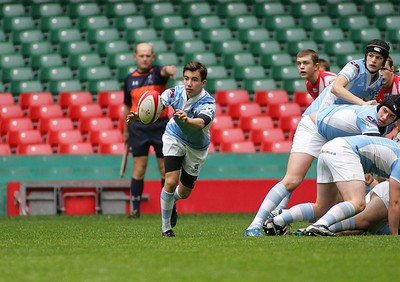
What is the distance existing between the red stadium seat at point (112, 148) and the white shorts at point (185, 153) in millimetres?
6483

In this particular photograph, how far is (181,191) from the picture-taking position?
382 inches

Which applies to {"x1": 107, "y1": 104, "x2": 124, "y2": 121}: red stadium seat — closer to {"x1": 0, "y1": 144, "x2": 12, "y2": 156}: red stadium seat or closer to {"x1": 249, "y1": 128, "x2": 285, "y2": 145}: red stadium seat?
{"x1": 0, "y1": 144, "x2": 12, "y2": 156}: red stadium seat

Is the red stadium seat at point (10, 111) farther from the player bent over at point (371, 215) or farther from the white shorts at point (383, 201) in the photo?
the player bent over at point (371, 215)

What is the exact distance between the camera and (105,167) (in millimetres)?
14812

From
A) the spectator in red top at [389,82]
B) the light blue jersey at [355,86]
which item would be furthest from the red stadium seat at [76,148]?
the light blue jersey at [355,86]

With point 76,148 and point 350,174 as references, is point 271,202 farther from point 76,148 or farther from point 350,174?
point 76,148

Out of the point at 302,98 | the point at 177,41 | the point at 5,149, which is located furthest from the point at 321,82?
the point at 177,41

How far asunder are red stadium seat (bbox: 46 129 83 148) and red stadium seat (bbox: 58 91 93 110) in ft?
3.91

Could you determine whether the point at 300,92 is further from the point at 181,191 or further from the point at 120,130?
the point at 181,191

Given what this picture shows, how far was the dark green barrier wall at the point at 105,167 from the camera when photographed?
1474cm

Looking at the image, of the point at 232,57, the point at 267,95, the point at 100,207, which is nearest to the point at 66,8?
the point at 232,57

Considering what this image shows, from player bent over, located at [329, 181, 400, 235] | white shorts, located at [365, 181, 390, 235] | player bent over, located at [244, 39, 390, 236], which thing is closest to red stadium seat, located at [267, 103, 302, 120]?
player bent over, located at [244, 39, 390, 236]

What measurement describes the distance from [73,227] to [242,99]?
7069 millimetres

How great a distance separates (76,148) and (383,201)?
294 inches
